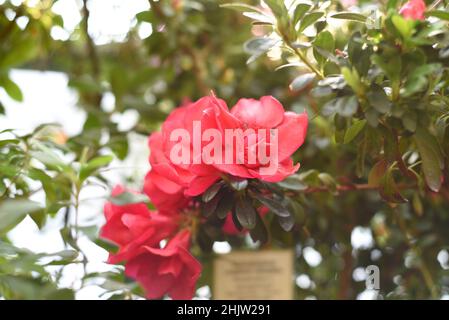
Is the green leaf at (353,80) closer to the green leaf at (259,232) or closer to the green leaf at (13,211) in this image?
the green leaf at (259,232)

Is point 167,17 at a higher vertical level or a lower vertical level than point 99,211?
higher

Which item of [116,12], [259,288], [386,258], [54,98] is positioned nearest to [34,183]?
[259,288]

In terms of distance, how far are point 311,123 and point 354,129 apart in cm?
44

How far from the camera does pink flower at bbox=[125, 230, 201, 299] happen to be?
2.27ft

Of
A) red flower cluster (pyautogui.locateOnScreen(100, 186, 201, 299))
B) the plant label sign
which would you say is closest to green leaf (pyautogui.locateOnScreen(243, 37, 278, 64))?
red flower cluster (pyautogui.locateOnScreen(100, 186, 201, 299))

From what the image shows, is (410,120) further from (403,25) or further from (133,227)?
(133,227)

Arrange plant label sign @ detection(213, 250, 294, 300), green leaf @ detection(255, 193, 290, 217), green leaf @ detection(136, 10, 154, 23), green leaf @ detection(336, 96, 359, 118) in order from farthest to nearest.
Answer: green leaf @ detection(136, 10, 154, 23) < plant label sign @ detection(213, 250, 294, 300) < green leaf @ detection(255, 193, 290, 217) < green leaf @ detection(336, 96, 359, 118)

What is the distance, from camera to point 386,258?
1.03 m

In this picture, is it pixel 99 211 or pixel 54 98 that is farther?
pixel 54 98

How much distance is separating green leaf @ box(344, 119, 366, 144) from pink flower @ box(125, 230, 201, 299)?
20 cm

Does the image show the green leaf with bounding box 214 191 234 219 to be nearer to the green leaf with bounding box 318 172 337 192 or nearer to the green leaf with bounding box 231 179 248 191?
the green leaf with bounding box 231 179 248 191

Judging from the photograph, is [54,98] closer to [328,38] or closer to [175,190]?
[175,190]

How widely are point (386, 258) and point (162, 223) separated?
45 cm

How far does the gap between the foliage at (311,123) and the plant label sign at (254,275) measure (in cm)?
2
